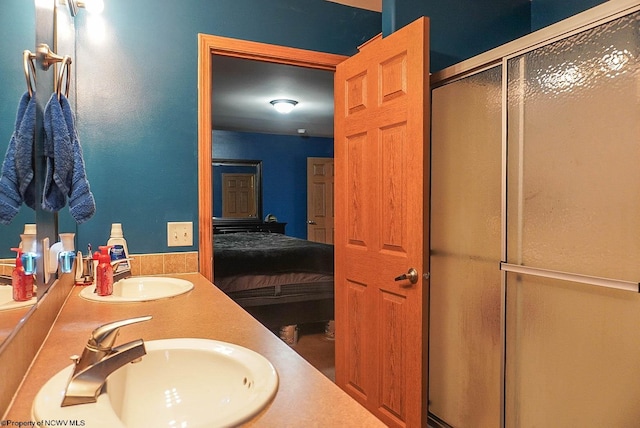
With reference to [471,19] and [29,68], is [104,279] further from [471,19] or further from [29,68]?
[471,19]

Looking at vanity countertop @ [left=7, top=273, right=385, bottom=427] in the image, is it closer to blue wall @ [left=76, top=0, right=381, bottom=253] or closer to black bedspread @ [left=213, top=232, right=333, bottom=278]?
blue wall @ [left=76, top=0, right=381, bottom=253]

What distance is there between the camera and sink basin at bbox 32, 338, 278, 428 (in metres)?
0.76

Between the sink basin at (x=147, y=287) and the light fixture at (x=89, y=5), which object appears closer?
the sink basin at (x=147, y=287)

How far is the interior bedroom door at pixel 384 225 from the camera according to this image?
71.8 inches

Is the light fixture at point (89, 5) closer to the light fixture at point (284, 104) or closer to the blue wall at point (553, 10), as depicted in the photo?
the blue wall at point (553, 10)

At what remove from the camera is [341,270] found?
240cm

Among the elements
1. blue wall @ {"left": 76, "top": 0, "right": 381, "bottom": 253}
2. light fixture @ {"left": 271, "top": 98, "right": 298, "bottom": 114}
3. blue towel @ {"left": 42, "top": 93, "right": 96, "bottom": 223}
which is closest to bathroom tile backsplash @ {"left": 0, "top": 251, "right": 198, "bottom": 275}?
blue wall @ {"left": 76, "top": 0, "right": 381, "bottom": 253}

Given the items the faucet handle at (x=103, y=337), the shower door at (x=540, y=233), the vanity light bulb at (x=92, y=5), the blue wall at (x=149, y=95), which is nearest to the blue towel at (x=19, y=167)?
the faucet handle at (x=103, y=337)

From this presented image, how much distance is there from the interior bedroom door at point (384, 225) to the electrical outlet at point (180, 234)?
0.79 m

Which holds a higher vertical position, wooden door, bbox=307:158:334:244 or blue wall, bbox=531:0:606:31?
blue wall, bbox=531:0:606:31

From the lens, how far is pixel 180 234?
2.06m

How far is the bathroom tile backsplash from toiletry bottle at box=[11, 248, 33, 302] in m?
1.05

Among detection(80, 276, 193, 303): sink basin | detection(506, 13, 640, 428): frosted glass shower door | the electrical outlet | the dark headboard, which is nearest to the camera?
detection(506, 13, 640, 428): frosted glass shower door

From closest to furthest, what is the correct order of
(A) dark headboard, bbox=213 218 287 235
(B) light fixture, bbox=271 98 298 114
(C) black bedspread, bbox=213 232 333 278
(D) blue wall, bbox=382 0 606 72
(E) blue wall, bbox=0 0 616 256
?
(E) blue wall, bbox=0 0 616 256
(D) blue wall, bbox=382 0 606 72
(C) black bedspread, bbox=213 232 333 278
(B) light fixture, bbox=271 98 298 114
(A) dark headboard, bbox=213 218 287 235
